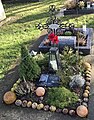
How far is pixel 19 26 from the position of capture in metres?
13.9

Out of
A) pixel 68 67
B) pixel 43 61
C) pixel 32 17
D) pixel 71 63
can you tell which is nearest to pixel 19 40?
pixel 43 61

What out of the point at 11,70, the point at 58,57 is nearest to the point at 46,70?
the point at 58,57

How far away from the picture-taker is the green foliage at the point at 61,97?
7141 millimetres

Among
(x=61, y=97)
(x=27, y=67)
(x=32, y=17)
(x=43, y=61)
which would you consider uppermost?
(x=27, y=67)

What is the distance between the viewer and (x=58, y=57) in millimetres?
8500

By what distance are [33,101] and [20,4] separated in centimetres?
1187

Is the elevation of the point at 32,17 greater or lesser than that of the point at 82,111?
lesser

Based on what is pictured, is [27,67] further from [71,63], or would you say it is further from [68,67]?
[71,63]

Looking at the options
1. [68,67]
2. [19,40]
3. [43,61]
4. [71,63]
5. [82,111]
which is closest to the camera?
[82,111]

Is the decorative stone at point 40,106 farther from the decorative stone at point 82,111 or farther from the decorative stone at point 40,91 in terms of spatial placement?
the decorative stone at point 82,111

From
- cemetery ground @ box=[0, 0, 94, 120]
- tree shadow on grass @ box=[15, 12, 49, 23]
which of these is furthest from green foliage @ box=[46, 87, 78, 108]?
tree shadow on grass @ box=[15, 12, 49, 23]

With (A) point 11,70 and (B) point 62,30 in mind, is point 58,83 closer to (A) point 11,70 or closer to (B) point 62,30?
(A) point 11,70

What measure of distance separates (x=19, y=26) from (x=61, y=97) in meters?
7.41

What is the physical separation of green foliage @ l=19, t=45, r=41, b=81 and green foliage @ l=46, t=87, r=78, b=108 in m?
0.95
